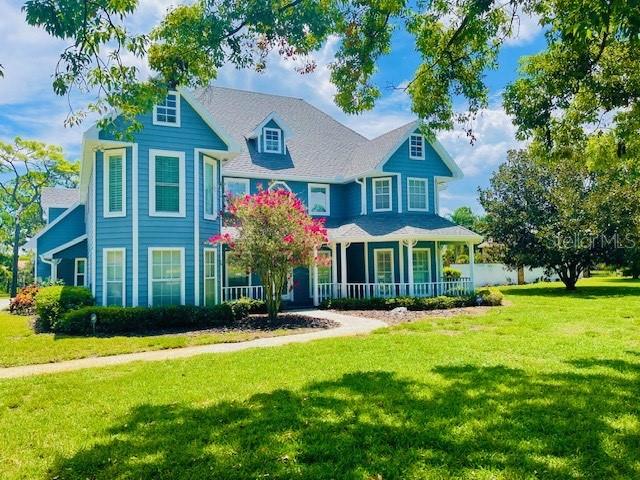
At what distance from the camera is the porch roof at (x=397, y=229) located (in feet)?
62.4

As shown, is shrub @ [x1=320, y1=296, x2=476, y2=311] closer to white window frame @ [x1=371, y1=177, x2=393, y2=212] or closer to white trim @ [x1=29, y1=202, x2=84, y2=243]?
white window frame @ [x1=371, y1=177, x2=393, y2=212]

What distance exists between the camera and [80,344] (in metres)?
11.0

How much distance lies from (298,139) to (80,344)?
Result: 15068 millimetres

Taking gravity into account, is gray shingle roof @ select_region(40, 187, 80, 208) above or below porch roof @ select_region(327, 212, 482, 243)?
above

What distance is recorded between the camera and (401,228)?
771 inches

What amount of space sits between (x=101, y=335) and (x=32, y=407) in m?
6.74

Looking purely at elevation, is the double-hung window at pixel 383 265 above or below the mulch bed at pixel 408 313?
above

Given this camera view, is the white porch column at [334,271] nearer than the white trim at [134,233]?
No

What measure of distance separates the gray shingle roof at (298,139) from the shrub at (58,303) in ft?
24.4

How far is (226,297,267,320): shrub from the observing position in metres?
15.5

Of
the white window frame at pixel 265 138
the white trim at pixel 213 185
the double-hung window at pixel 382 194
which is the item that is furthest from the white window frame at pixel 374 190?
the white trim at pixel 213 185

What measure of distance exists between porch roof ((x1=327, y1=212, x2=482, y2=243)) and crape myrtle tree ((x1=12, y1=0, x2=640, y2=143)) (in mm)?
8907

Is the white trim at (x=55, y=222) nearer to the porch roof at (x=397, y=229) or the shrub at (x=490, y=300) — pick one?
the porch roof at (x=397, y=229)

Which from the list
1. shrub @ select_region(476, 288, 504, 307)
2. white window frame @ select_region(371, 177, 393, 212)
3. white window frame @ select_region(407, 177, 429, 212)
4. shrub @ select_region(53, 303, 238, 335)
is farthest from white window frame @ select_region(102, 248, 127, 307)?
shrub @ select_region(476, 288, 504, 307)
